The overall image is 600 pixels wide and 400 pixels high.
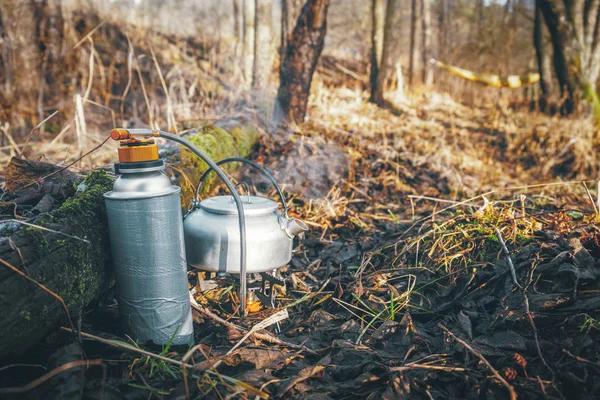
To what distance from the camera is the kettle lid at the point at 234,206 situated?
8.59ft

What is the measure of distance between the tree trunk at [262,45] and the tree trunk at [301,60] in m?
1.04

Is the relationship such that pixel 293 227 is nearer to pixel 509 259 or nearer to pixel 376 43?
pixel 509 259

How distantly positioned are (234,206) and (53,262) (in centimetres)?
102

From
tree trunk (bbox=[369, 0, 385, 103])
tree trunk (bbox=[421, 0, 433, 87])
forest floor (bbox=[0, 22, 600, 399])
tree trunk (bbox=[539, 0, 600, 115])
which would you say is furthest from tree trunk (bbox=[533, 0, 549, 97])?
forest floor (bbox=[0, 22, 600, 399])

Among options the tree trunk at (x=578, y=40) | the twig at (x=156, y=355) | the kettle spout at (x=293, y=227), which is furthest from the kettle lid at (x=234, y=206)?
the tree trunk at (x=578, y=40)

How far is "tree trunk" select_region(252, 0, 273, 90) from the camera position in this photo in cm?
837

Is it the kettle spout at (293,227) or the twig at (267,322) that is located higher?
the kettle spout at (293,227)

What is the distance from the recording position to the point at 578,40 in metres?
7.20

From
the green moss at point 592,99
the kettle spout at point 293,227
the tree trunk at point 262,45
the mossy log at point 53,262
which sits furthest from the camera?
the tree trunk at point 262,45

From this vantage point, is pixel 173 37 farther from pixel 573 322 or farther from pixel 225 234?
pixel 573 322

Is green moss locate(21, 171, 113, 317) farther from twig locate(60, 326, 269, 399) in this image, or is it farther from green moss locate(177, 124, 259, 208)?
green moss locate(177, 124, 259, 208)

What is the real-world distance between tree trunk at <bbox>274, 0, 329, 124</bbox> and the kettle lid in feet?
13.6

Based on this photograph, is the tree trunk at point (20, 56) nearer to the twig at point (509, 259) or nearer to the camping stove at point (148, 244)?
the camping stove at point (148, 244)

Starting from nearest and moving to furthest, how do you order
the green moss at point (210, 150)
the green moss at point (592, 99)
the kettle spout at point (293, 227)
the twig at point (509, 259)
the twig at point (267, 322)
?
1. the twig at point (267, 322)
2. the twig at point (509, 259)
3. the kettle spout at point (293, 227)
4. the green moss at point (210, 150)
5. the green moss at point (592, 99)
